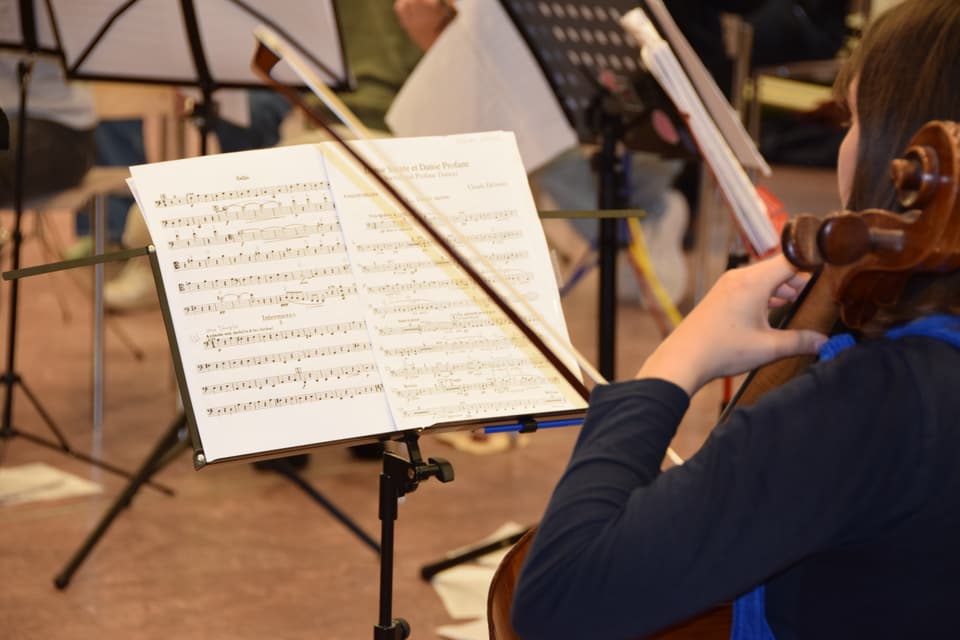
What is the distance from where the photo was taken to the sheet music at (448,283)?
4.38 feet

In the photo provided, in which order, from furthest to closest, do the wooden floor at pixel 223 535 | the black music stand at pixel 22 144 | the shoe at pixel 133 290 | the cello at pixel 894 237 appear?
the shoe at pixel 133 290
the black music stand at pixel 22 144
the wooden floor at pixel 223 535
the cello at pixel 894 237

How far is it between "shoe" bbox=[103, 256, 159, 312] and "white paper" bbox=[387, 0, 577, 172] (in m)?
2.07

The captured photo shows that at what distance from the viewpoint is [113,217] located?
4.95 meters

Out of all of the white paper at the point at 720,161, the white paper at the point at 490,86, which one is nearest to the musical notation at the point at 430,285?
the white paper at the point at 720,161

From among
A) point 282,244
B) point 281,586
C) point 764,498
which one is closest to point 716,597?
point 764,498

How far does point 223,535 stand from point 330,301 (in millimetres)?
1197

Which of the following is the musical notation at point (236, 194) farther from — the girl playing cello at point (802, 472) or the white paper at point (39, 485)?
the white paper at point (39, 485)

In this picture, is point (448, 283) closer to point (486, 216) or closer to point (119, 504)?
point (486, 216)

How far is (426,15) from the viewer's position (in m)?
2.76

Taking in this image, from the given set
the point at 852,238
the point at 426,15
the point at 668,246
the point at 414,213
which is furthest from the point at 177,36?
the point at 668,246

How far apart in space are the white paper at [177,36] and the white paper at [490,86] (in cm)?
25

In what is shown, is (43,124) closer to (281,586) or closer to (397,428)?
(281,586)

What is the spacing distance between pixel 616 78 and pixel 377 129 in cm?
126

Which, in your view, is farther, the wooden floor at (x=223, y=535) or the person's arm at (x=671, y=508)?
the wooden floor at (x=223, y=535)
